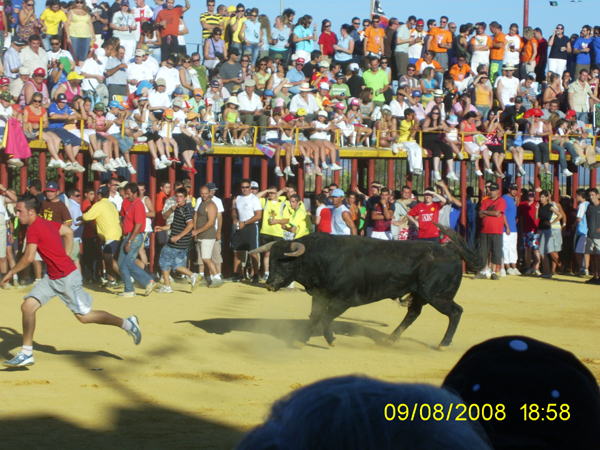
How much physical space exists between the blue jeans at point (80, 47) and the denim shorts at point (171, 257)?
21.7 feet

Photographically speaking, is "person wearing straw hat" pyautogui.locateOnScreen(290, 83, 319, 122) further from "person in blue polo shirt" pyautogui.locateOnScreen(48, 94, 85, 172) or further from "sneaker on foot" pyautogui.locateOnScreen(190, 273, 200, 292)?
"sneaker on foot" pyautogui.locateOnScreen(190, 273, 200, 292)

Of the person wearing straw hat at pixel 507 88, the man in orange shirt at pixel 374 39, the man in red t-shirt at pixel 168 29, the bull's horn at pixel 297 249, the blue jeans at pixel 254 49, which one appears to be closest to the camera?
the bull's horn at pixel 297 249

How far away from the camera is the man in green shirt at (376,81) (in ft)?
60.0

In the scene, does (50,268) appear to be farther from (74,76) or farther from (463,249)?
(74,76)

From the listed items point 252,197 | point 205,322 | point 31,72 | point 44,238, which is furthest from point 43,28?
point 44,238

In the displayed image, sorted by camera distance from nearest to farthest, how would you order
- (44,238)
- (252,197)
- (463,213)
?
1. (44,238)
2. (252,197)
3. (463,213)

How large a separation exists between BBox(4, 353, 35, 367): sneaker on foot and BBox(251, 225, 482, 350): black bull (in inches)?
112

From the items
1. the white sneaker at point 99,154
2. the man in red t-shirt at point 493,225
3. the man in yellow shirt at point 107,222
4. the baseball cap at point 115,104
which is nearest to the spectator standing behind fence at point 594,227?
the man in red t-shirt at point 493,225

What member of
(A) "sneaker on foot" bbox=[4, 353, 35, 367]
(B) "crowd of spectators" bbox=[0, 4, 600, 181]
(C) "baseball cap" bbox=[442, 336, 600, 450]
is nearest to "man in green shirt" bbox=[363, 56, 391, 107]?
(B) "crowd of spectators" bbox=[0, 4, 600, 181]

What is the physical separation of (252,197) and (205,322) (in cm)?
466

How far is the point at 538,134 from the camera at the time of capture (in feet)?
57.8

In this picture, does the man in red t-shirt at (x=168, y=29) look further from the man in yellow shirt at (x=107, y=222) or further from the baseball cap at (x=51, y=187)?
the baseball cap at (x=51, y=187)

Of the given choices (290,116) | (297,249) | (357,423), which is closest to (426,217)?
(290,116)

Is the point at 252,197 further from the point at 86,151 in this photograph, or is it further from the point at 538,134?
the point at 538,134
